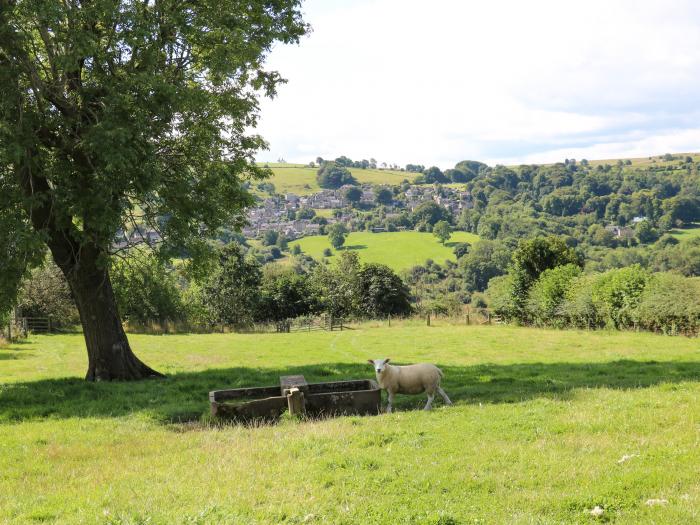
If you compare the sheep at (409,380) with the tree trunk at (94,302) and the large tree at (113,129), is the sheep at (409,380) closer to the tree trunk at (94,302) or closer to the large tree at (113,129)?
the large tree at (113,129)

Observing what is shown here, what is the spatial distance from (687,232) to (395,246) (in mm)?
75004

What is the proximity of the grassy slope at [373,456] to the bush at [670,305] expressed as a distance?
20475mm

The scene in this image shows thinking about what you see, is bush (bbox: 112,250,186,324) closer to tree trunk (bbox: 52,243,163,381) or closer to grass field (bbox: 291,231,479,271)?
tree trunk (bbox: 52,243,163,381)

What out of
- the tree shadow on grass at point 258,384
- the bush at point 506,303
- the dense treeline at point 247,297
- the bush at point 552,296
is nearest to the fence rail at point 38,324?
the dense treeline at point 247,297

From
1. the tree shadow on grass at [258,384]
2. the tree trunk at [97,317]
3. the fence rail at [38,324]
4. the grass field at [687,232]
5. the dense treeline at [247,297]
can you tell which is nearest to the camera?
the tree shadow on grass at [258,384]

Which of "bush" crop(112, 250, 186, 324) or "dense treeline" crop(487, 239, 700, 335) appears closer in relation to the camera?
"bush" crop(112, 250, 186, 324)

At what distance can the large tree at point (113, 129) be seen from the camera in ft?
47.9

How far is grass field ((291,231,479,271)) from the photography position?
480ft

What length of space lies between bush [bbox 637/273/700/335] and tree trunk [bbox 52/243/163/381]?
3305 centimetres

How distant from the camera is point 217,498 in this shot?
7.23 metres

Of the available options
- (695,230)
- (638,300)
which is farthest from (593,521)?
(695,230)

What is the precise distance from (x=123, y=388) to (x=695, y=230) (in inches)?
6278

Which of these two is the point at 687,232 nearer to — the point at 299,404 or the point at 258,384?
the point at 258,384

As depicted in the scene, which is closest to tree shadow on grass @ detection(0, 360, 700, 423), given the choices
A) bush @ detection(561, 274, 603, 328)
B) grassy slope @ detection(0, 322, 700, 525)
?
grassy slope @ detection(0, 322, 700, 525)
